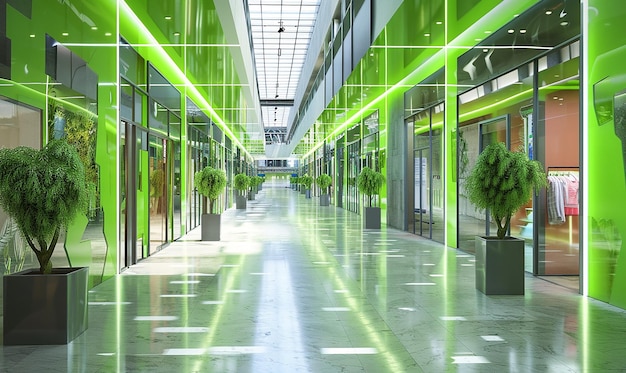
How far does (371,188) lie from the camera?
19125mm

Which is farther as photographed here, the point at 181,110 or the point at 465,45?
the point at 181,110

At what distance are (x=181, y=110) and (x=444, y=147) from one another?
7.39 metres

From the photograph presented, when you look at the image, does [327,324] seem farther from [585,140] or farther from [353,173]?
[353,173]

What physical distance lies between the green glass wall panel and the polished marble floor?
1.34 ft

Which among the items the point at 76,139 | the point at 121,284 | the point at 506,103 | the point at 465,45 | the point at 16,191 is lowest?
the point at 121,284

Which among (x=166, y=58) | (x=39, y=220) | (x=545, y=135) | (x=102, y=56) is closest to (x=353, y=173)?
(x=166, y=58)

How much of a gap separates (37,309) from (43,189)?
1121mm

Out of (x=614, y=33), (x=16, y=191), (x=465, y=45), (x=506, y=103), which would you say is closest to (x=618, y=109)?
(x=614, y=33)

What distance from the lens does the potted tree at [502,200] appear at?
7980 millimetres

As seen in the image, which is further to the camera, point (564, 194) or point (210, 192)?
point (210, 192)

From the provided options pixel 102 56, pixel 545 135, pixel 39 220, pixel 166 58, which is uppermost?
pixel 166 58

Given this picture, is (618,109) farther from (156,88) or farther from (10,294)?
(156,88)

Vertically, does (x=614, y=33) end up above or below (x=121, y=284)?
above

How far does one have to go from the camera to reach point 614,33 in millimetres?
7238
